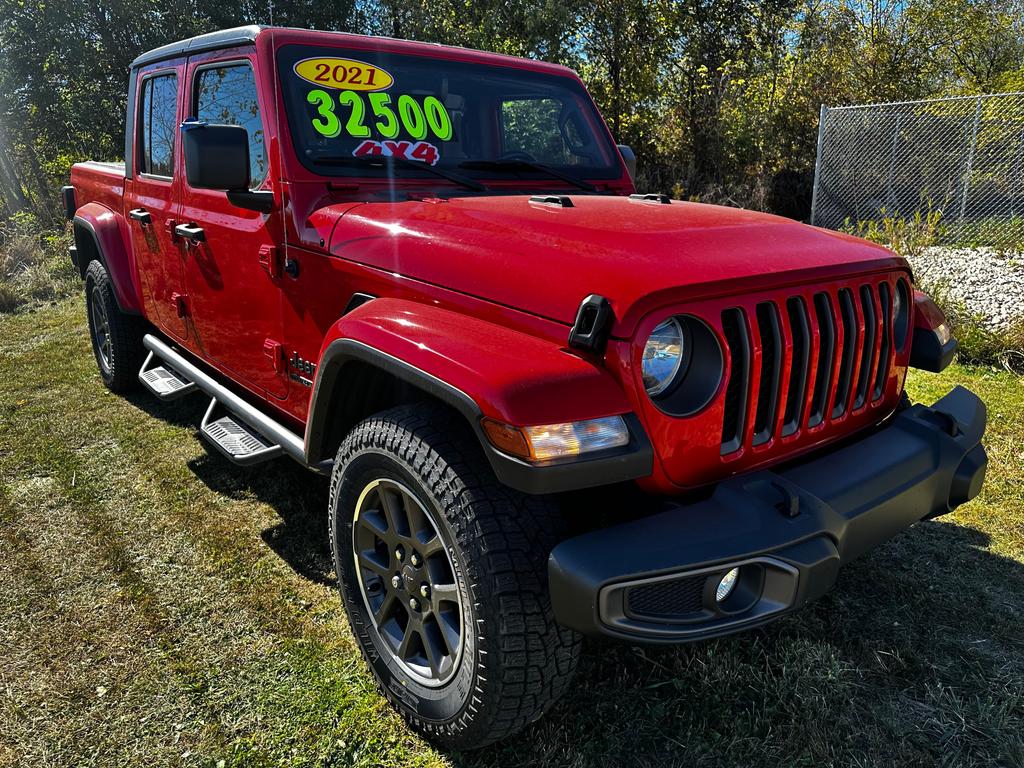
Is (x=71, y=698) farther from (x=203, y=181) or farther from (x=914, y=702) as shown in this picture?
(x=914, y=702)

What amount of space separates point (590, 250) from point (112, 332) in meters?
3.94

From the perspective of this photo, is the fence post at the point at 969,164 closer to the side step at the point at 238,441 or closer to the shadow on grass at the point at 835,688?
the shadow on grass at the point at 835,688

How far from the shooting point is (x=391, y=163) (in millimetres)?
2822

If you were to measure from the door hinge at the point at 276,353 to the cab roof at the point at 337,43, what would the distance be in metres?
1.12

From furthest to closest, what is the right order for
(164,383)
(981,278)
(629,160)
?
(981,278)
(164,383)
(629,160)

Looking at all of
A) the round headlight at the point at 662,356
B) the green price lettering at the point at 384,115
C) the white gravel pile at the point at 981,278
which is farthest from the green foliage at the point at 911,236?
the round headlight at the point at 662,356

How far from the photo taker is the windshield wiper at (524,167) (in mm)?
2984

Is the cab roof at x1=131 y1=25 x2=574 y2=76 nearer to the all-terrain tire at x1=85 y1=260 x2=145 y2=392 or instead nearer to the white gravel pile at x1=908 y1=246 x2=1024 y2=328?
the all-terrain tire at x1=85 y1=260 x2=145 y2=392

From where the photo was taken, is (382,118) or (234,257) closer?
(382,118)

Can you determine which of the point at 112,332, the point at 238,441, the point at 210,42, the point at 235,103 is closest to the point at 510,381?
the point at 238,441

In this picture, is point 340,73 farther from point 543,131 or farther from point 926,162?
point 926,162

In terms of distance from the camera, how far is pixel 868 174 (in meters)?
10.1

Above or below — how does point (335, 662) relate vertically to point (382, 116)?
below

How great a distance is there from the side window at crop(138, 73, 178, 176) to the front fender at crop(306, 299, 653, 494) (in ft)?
7.55
